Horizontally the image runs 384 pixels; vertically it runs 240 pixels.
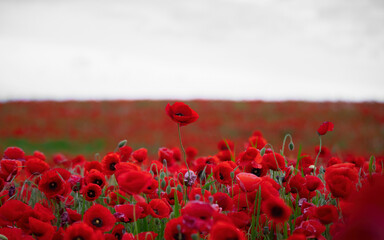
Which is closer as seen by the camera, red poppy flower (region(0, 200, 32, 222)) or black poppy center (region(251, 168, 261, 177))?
red poppy flower (region(0, 200, 32, 222))

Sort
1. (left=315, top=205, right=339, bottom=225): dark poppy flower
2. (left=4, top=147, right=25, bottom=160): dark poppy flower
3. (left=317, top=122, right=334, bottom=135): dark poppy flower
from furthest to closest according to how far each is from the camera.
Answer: (left=4, top=147, right=25, bottom=160): dark poppy flower < (left=317, top=122, right=334, bottom=135): dark poppy flower < (left=315, top=205, right=339, bottom=225): dark poppy flower

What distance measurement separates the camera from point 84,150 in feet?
23.2

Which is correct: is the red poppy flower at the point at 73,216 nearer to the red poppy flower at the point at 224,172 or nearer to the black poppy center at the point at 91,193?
the black poppy center at the point at 91,193

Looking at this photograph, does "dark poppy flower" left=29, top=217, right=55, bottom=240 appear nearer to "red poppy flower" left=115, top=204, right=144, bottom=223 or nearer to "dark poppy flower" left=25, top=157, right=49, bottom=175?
"red poppy flower" left=115, top=204, right=144, bottom=223

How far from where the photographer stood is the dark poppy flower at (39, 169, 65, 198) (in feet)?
4.32

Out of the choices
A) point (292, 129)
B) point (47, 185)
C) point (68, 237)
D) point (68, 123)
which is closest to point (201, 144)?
point (292, 129)

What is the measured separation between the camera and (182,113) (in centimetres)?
113

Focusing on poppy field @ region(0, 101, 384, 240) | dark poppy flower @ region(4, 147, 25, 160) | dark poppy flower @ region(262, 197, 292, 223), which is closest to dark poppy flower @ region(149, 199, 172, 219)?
poppy field @ region(0, 101, 384, 240)

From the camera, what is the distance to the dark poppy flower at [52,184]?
1.32 m

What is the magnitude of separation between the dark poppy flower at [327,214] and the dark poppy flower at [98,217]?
626 mm

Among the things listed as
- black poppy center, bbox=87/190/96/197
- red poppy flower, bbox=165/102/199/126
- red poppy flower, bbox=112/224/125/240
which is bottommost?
red poppy flower, bbox=112/224/125/240

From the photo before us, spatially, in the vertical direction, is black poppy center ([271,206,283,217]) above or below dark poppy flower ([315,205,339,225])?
above

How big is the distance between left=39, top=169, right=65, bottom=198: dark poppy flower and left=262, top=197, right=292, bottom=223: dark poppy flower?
0.83 meters

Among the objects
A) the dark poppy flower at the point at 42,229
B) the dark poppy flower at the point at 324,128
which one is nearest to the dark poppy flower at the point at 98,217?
the dark poppy flower at the point at 42,229
